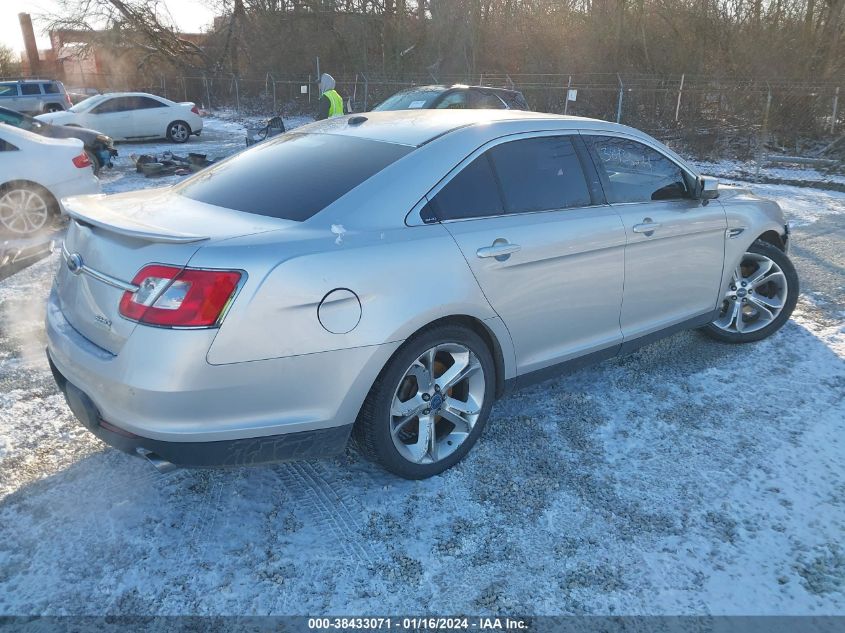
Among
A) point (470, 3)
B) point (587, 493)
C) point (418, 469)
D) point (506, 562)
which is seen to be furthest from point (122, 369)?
point (470, 3)

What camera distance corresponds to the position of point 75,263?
2830 millimetres

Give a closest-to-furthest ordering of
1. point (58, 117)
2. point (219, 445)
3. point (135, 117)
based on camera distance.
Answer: point (219, 445) → point (58, 117) → point (135, 117)

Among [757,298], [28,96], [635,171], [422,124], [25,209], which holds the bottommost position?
[757,298]

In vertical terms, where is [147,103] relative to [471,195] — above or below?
below

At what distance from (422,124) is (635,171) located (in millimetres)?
1448

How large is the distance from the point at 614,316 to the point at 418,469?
150 cm

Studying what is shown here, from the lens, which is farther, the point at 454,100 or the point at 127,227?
the point at 454,100

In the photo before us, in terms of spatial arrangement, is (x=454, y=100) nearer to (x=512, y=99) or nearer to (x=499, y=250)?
(x=512, y=99)

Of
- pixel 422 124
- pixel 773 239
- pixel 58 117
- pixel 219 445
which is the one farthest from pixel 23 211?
pixel 58 117

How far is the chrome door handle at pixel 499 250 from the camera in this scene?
3037 millimetres

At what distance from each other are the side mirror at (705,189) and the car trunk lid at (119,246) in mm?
2786

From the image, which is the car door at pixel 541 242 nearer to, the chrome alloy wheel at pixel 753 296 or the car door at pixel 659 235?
the car door at pixel 659 235

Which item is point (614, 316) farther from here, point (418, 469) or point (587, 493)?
point (418, 469)

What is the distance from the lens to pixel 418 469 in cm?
308
